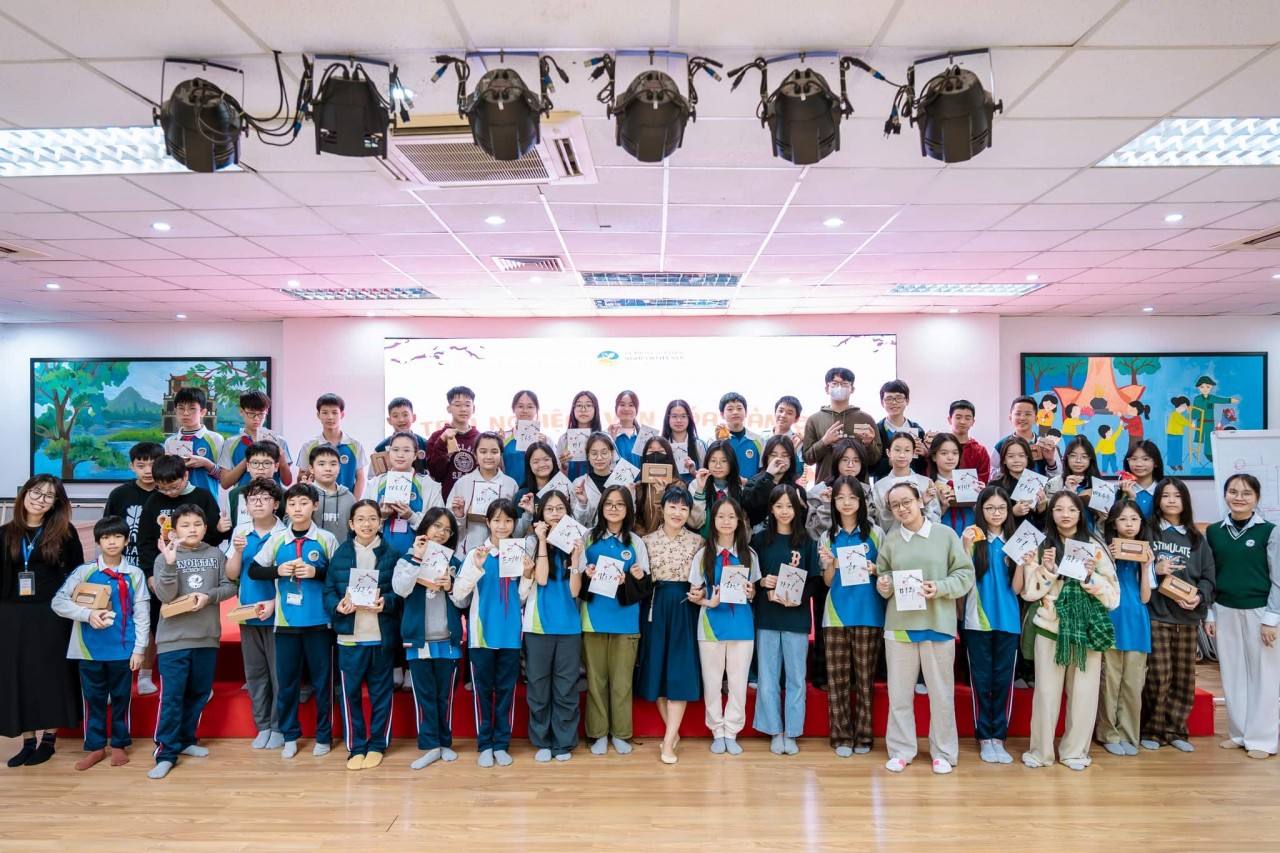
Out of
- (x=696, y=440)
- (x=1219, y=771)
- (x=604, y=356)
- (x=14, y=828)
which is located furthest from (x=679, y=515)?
(x=604, y=356)

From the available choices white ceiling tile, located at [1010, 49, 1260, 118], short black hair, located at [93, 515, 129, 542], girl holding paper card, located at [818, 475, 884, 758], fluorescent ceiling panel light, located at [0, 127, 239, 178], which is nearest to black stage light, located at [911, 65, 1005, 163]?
white ceiling tile, located at [1010, 49, 1260, 118]

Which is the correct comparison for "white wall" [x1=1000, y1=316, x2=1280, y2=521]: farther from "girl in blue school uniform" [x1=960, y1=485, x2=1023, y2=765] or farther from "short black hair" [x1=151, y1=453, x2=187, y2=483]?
"short black hair" [x1=151, y1=453, x2=187, y2=483]

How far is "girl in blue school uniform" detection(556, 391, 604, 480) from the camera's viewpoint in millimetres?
4535

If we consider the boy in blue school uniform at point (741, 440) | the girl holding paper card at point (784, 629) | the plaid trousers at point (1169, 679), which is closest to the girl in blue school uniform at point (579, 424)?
the boy in blue school uniform at point (741, 440)

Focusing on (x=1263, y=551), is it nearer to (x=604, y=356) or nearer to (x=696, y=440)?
(x=696, y=440)

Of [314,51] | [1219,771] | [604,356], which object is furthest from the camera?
[604,356]

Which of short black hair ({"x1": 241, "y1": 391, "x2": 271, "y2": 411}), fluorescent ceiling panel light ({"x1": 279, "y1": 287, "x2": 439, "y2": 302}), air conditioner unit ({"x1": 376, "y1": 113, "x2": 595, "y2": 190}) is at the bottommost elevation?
short black hair ({"x1": 241, "y1": 391, "x2": 271, "y2": 411})

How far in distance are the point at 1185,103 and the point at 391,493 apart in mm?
4206

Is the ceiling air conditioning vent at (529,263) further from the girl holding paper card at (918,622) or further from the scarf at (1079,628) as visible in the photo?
the scarf at (1079,628)

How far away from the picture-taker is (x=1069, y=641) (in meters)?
3.49

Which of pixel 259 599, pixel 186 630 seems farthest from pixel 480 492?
pixel 186 630

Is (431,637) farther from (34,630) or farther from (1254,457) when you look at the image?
(1254,457)

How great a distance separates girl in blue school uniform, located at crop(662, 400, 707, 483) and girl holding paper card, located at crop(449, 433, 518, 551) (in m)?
1.09

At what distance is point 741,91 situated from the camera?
307 centimetres
